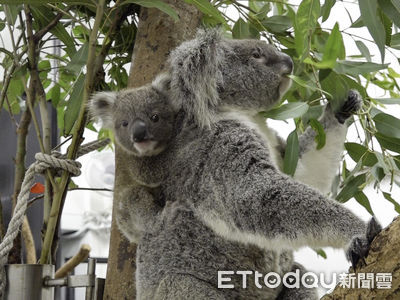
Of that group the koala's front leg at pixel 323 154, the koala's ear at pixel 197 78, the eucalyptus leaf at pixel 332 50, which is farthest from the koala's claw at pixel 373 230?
the koala's front leg at pixel 323 154

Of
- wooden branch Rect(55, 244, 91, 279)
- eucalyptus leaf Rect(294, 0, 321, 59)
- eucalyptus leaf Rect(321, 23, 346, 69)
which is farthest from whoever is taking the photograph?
wooden branch Rect(55, 244, 91, 279)

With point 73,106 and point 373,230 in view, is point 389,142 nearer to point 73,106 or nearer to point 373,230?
point 373,230

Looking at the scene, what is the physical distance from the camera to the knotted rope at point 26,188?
1.96 metres

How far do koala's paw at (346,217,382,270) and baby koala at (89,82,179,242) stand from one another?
0.74 metres

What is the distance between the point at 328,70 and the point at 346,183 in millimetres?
570

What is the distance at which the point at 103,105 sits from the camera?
2326mm

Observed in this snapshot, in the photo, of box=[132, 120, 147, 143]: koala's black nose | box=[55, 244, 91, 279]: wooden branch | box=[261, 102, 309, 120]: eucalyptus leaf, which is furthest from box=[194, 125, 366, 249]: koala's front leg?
box=[55, 244, 91, 279]: wooden branch

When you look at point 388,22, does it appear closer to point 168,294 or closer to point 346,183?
point 346,183

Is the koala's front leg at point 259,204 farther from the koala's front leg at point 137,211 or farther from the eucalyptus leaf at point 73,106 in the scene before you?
the eucalyptus leaf at point 73,106

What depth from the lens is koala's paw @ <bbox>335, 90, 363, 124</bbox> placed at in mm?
2186

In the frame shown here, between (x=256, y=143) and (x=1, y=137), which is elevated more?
(x=1, y=137)

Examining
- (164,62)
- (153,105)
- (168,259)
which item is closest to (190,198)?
(168,259)

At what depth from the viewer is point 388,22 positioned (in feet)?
6.52

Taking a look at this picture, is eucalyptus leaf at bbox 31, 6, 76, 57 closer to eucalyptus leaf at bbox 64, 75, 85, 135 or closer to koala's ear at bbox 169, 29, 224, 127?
eucalyptus leaf at bbox 64, 75, 85, 135
